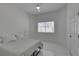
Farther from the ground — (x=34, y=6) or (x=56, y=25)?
(x=34, y=6)

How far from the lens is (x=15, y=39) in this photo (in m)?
0.80

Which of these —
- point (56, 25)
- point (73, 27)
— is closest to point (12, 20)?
point (56, 25)

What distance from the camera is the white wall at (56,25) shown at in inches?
32.8

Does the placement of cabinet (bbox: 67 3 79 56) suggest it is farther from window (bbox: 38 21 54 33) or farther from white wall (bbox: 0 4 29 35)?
white wall (bbox: 0 4 29 35)

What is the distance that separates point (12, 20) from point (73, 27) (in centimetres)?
75

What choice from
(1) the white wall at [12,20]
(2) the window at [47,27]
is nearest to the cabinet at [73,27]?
(2) the window at [47,27]

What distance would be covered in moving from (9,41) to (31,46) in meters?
0.26

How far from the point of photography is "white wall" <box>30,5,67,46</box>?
2.73 ft

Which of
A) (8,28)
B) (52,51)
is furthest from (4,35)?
(52,51)

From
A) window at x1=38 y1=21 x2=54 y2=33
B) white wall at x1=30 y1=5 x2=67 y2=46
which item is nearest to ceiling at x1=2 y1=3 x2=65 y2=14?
white wall at x1=30 y1=5 x2=67 y2=46

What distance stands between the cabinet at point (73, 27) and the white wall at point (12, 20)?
52 cm

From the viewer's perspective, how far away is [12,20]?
0.81 metres

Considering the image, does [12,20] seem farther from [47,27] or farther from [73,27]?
[73,27]

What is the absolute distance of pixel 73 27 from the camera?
83 cm
